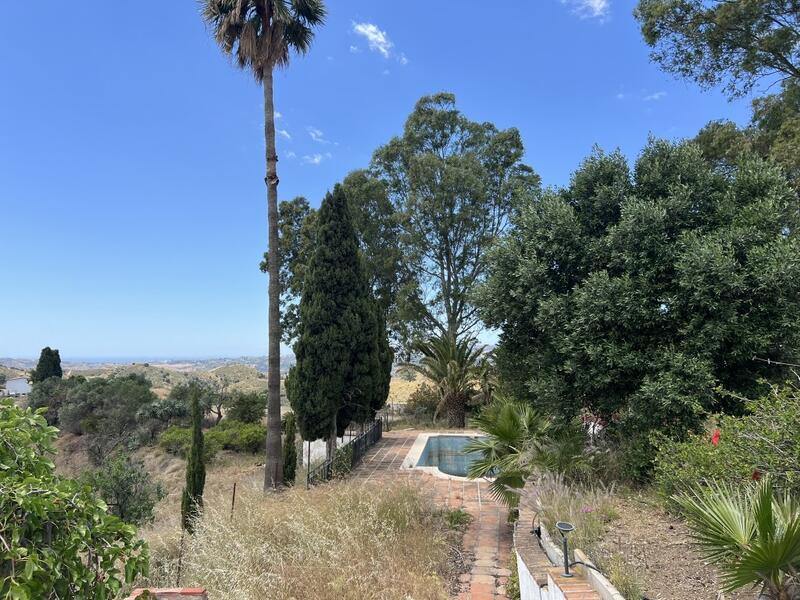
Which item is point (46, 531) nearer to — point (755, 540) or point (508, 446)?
point (755, 540)

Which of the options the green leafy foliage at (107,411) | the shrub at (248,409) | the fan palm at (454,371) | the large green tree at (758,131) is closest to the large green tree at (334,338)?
the fan palm at (454,371)

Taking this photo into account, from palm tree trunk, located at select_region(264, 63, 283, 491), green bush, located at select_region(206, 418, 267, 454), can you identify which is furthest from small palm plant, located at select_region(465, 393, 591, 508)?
green bush, located at select_region(206, 418, 267, 454)

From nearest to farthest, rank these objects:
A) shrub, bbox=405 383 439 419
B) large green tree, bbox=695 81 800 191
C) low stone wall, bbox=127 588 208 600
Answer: low stone wall, bbox=127 588 208 600 → large green tree, bbox=695 81 800 191 → shrub, bbox=405 383 439 419

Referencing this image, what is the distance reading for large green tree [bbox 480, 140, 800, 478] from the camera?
4.84 metres

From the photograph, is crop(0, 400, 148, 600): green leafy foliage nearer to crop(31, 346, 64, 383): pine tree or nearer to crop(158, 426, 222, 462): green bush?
crop(158, 426, 222, 462): green bush

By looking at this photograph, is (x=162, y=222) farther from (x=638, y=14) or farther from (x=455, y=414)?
(x=638, y=14)

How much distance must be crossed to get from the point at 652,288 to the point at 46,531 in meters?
5.70

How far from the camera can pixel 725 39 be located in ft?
32.7

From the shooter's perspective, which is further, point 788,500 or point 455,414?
point 455,414

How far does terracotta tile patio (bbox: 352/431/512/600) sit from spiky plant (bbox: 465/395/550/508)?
0.53 metres

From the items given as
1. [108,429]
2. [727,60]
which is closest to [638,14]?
[727,60]

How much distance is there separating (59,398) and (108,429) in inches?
295

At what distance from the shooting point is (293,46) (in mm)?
10062

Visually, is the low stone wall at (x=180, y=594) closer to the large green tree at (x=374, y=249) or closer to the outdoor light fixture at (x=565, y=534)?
the outdoor light fixture at (x=565, y=534)
